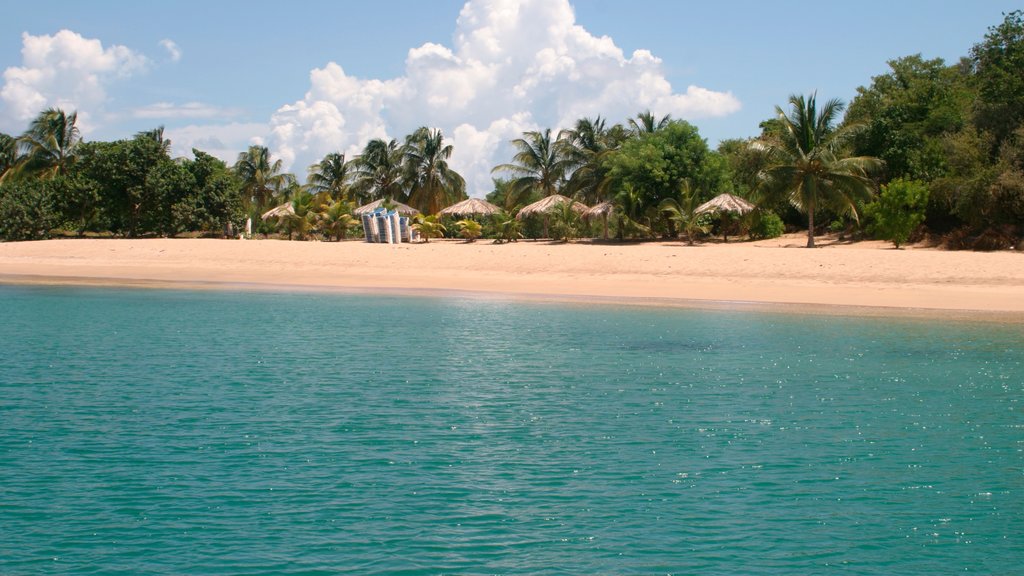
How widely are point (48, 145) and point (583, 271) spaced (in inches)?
1585

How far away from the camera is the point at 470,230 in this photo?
44.6 m

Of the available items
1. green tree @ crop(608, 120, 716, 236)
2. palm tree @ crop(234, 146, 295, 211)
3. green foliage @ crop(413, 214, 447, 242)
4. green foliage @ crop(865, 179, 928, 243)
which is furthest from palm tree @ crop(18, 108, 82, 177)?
green foliage @ crop(865, 179, 928, 243)

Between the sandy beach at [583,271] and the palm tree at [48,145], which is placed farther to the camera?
the palm tree at [48,145]

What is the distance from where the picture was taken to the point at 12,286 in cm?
3033

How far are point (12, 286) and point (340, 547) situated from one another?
28156 millimetres

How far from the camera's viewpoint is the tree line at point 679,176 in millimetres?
33875

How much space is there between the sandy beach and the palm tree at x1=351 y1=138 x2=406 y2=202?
17.8m

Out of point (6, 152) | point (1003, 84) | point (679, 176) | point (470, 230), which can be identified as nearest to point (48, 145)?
point (6, 152)

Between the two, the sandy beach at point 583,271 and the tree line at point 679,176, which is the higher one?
the tree line at point 679,176

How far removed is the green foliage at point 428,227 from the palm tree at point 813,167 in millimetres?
16223

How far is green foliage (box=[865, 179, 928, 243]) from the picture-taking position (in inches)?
1310

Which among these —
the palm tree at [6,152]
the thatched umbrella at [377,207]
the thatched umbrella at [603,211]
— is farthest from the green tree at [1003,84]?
the palm tree at [6,152]

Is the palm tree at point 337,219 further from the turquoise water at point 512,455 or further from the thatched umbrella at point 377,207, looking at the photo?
the turquoise water at point 512,455

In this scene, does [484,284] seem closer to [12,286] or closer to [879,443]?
[12,286]
